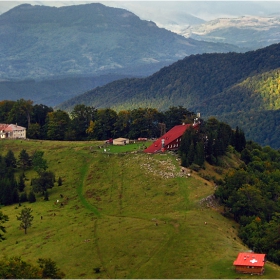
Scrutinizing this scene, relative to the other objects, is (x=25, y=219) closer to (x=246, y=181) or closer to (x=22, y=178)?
(x=22, y=178)

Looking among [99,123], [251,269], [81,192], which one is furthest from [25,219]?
[99,123]

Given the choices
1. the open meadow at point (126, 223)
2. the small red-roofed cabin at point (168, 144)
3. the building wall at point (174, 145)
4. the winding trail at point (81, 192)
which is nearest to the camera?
the open meadow at point (126, 223)

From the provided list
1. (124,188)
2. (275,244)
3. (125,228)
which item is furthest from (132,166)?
(275,244)

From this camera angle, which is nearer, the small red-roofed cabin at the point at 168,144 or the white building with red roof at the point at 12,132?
the small red-roofed cabin at the point at 168,144

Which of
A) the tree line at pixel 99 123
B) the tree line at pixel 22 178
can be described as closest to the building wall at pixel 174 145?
the tree line at pixel 99 123

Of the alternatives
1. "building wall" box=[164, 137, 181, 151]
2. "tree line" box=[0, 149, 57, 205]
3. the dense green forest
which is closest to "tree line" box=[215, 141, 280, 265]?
the dense green forest

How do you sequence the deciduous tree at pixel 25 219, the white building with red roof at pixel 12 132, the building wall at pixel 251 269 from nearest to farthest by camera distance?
the building wall at pixel 251 269, the deciduous tree at pixel 25 219, the white building with red roof at pixel 12 132

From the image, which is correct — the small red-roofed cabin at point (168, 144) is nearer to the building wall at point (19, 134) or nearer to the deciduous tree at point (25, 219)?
the deciduous tree at point (25, 219)
